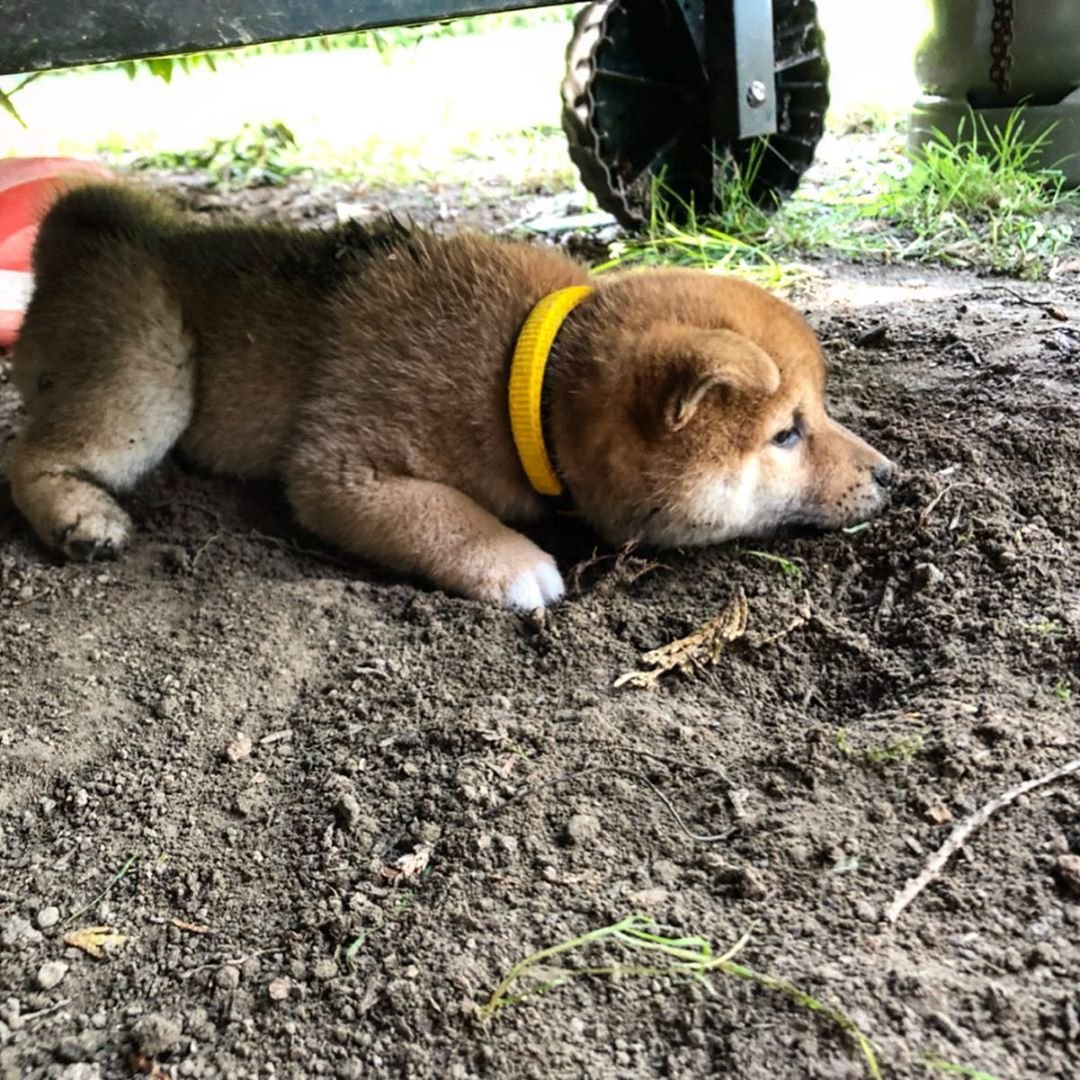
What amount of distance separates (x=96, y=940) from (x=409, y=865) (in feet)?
1.97

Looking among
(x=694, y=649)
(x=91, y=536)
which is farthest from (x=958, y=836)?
(x=91, y=536)

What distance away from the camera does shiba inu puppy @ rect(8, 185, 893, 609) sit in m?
3.28

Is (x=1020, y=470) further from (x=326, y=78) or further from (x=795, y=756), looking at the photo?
(x=326, y=78)

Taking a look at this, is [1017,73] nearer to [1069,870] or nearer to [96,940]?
[1069,870]

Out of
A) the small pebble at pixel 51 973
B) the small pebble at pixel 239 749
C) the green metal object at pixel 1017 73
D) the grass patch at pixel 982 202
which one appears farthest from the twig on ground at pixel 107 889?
the green metal object at pixel 1017 73

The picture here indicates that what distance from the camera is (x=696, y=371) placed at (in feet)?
10.1

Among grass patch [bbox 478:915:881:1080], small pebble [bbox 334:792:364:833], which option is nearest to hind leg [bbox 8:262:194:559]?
small pebble [bbox 334:792:364:833]

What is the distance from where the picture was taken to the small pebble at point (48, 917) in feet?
6.99

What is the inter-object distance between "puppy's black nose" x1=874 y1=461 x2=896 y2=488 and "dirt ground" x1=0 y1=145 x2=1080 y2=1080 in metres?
0.07

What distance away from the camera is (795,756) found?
7.72 ft

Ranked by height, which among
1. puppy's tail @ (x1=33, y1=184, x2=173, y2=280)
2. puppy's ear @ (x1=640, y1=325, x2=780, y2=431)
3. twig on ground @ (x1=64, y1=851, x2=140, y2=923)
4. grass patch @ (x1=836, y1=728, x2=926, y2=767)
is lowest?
grass patch @ (x1=836, y1=728, x2=926, y2=767)

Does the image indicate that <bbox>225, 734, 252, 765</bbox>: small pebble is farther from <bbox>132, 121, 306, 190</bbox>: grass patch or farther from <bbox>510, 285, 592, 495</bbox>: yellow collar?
<bbox>132, 121, 306, 190</bbox>: grass patch

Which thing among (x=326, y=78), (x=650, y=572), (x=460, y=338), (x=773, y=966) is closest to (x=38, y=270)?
(x=460, y=338)

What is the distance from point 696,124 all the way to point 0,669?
453 centimetres
